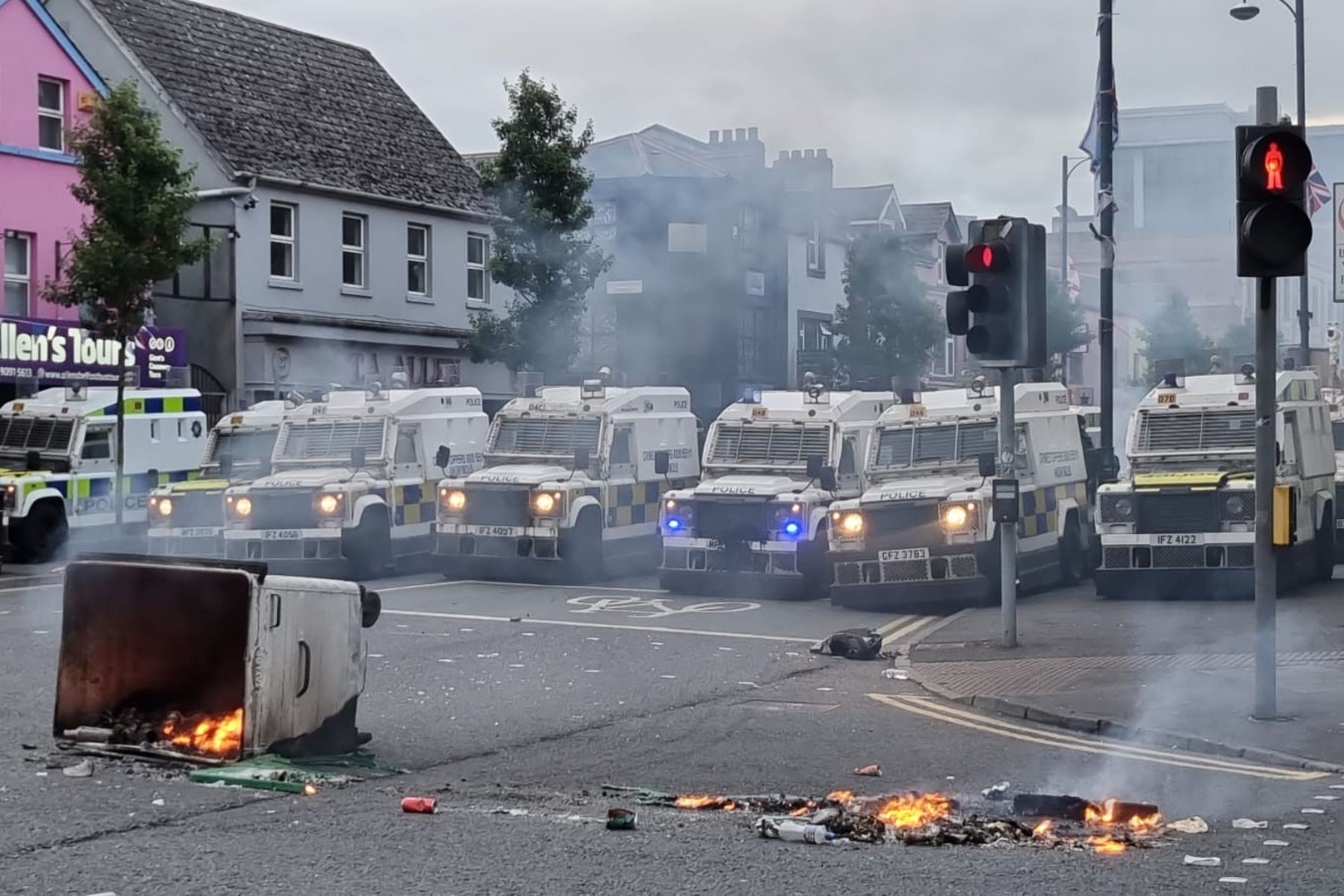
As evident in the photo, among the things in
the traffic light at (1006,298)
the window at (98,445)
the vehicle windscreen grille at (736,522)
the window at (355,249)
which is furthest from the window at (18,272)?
the traffic light at (1006,298)

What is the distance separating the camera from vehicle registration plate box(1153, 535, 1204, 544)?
18.8 meters

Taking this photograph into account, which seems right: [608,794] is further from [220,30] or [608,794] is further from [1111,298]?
[220,30]

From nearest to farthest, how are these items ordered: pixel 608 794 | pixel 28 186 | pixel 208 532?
1. pixel 608 794
2. pixel 208 532
3. pixel 28 186

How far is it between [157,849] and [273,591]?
2.17 metres

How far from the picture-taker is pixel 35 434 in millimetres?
24859

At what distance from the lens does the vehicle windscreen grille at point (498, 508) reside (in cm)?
2198

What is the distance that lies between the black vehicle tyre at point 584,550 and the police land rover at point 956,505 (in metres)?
3.69

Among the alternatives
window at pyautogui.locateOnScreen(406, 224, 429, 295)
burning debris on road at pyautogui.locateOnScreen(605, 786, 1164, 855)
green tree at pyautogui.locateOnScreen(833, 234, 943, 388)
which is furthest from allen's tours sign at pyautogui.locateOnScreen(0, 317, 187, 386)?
burning debris on road at pyautogui.locateOnScreen(605, 786, 1164, 855)

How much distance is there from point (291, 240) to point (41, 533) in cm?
1169

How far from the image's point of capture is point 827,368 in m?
40.8

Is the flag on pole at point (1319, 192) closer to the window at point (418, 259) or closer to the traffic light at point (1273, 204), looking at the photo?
the traffic light at point (1273, 204)

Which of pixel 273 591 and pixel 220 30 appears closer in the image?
pixel 273 591

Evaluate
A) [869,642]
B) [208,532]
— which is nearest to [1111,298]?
[869,642]

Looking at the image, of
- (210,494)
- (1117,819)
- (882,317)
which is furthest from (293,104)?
(1117,819)
